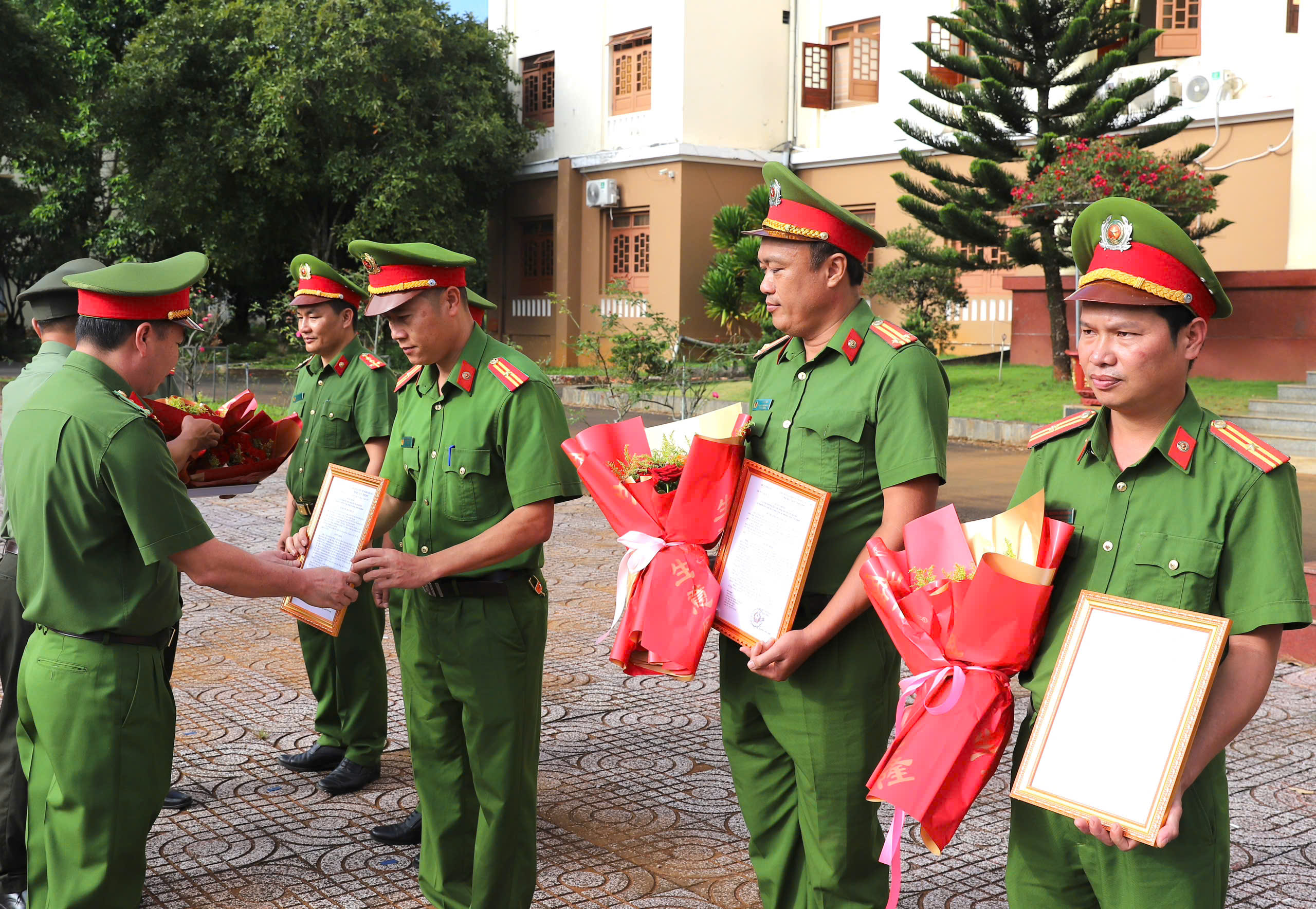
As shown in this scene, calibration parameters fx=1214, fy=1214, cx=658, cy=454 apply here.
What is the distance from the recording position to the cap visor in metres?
3.14

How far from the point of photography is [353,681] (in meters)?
4.40

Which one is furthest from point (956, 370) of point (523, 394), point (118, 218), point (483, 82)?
point (118, 218)

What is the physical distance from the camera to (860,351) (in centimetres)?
275

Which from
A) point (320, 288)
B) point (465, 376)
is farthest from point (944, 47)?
point (465, 376)

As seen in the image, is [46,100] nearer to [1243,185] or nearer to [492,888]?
[1243,185]

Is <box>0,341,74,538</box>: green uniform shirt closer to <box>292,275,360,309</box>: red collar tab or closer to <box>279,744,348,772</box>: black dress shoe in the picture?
<box>292,275,360,309</box>: red collar tab

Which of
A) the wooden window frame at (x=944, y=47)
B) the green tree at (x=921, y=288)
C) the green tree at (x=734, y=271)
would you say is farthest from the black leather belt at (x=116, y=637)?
the wooden window frame at (x=944, y=47)

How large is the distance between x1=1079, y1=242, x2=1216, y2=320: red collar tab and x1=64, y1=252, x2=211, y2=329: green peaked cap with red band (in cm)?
200

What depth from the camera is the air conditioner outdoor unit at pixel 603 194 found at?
23438 mm

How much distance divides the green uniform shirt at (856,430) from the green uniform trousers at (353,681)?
2134 mm

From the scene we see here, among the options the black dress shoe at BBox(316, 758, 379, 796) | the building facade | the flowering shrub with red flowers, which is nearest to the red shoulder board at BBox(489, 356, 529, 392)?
the black dress shoe at BBox(316, 758, 379, 796)

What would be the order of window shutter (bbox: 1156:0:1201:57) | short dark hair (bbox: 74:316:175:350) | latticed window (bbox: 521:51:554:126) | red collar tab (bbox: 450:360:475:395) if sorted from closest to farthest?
short dark hair (bbox: 74:316:175:350)
red collar tab (bbox: 450:360:475:395)
window shutter (bbox: 1156:0:1201:57)
latticed window (bbox: 521:51:554:126)

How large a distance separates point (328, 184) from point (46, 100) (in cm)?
522

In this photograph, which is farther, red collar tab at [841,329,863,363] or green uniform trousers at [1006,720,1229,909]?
red collar tab at [841,329,863,363]
